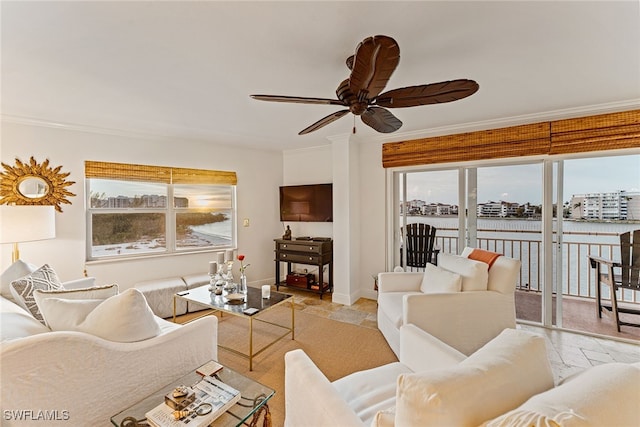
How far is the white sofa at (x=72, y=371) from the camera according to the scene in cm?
115

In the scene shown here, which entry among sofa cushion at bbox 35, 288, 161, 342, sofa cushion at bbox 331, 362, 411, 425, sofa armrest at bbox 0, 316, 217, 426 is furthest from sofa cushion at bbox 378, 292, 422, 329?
sofa cushion at bbox 35, 288, 161, 342

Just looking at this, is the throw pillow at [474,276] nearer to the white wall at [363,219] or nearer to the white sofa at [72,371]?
the white wall at [363,219]

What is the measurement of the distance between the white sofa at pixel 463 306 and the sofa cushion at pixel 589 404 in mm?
1379

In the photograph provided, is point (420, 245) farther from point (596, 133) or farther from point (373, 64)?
point (373, 64)

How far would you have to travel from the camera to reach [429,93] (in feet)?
5.18

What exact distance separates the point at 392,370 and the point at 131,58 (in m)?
2.61

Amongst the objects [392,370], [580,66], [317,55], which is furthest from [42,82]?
[580,66]

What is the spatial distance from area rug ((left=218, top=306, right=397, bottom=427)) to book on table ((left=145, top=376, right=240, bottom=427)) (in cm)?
63

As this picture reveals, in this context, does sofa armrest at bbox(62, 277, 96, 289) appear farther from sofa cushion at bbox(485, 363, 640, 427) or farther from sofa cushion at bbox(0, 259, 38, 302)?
sofa cushion at bbox(485, 363, 640, 427)

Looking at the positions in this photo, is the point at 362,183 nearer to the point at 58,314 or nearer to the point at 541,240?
the point at 541,240

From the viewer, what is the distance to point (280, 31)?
152 cm

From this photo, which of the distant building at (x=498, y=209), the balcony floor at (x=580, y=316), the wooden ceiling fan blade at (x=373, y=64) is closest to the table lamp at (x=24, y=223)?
the wooden ceiling fan blade at (x=373, y=64)

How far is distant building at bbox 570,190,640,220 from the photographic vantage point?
107 inches

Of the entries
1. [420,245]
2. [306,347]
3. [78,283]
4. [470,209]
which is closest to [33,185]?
[78,283]
